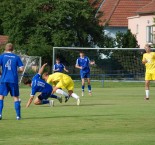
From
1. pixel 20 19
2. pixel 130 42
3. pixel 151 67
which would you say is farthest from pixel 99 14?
pixel 151 67

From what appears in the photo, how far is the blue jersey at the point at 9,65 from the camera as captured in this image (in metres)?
17.4

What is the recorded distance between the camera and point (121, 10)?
79375 mm

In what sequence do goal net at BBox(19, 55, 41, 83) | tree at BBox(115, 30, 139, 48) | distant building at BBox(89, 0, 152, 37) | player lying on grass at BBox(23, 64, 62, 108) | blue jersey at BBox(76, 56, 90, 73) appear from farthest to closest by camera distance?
distant building at BBox(89, 0, 152, 37) < tree at BBox(115, 30, 139, 48) < goal net at BBox(19, 55, 41, 83) < blue jersey at BBox(76, 56, 90, 73) < player lying on grass at BBox(23, 64, 62, 108)

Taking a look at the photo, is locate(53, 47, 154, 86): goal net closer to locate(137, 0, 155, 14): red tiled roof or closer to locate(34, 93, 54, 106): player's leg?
locate(137, 0, 155, 14): red tiled roof

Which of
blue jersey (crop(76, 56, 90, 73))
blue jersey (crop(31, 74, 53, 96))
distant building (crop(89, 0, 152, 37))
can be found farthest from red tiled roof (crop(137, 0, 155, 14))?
blue jersey (crop(31, 74, 53, 96))

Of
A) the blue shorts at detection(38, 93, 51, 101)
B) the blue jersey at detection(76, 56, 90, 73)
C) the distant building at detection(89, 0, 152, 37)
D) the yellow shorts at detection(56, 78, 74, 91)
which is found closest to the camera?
the blue shorts at detection(38, 93, 51, 101)

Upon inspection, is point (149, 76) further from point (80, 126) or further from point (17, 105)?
point (80, 126)

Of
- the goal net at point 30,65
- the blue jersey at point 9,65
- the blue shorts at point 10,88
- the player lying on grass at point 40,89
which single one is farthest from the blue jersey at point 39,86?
the goal net at point 30,65

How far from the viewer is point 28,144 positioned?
41.4 feet

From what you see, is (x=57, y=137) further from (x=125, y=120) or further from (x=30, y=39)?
(x=30, y=39)

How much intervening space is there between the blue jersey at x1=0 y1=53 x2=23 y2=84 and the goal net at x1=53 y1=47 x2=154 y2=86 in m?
28.2

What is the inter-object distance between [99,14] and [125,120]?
45355 mm

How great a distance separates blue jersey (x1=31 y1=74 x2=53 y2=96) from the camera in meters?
22.4

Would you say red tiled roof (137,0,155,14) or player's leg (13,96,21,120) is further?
red tiled roof (137,0,155,14)
